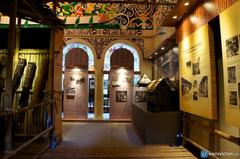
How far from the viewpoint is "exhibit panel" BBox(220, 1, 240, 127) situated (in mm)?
2645

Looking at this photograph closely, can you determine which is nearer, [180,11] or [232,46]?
[232,46]

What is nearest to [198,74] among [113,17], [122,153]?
[122,153]

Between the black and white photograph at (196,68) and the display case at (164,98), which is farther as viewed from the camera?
the display case at (164,98)

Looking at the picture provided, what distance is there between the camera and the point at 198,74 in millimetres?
3934

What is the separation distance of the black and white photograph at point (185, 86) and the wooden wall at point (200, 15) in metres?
1.02

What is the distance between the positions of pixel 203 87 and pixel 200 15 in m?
1.33

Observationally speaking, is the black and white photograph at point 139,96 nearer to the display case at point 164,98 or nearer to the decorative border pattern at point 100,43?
the decorative border pattern at point 100,43

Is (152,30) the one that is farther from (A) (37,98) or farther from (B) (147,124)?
(A) (37,98)

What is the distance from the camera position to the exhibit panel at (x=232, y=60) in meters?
2.64

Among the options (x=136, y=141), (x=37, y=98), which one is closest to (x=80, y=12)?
(x=37, y=98)

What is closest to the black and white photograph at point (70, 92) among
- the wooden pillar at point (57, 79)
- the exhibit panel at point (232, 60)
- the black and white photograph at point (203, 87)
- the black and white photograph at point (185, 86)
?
the wooden pillar at point (57, 79)

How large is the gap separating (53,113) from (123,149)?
73.5 inches

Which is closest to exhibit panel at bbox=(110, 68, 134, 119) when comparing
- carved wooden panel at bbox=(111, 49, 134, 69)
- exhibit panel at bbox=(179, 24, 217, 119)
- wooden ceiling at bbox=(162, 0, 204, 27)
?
carved wooden panel at bbox=(111, 49, 134, 69)

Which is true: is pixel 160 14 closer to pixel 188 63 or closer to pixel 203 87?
pixel 188 63
